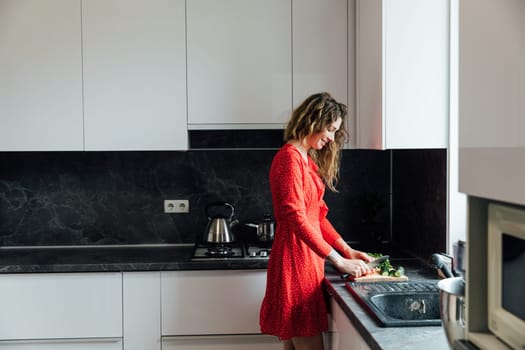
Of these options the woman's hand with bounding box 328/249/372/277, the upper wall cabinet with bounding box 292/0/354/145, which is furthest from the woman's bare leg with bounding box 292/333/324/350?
the upper wall cabinet with bounding box 292/0/354/145

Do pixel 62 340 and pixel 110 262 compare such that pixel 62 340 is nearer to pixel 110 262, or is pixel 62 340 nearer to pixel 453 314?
pixel 110 262

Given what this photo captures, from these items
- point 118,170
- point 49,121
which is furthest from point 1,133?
point 118,170

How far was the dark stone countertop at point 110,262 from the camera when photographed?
2.78 meters

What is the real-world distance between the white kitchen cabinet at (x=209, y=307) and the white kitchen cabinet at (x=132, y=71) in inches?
26.3

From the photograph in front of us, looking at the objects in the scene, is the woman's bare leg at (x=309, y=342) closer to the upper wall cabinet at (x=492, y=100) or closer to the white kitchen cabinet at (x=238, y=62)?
the white kitchen cabinet at (x=238, y=62)

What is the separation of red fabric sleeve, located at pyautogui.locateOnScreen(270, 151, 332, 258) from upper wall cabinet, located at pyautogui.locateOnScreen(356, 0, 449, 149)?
398mm

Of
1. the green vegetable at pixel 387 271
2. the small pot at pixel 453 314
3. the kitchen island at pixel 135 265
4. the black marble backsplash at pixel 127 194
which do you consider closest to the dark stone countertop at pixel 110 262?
the kitchen island at pixel 135 265

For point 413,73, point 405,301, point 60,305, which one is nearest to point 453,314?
point 405,301

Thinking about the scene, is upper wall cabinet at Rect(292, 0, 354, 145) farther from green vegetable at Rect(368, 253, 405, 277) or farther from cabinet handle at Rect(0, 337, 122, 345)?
cabinet handle at Rect(0, 337, 122, 345)

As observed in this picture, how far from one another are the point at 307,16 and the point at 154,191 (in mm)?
1216

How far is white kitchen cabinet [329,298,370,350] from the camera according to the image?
1.92 meters

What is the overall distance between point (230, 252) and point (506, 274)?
1.85 meters

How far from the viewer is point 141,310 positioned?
2.81m

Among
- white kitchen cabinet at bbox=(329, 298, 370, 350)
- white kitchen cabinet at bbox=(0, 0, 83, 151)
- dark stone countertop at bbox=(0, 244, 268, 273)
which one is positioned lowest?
white kitchen cabinet at bbox=(329, 298, 370, 350)
